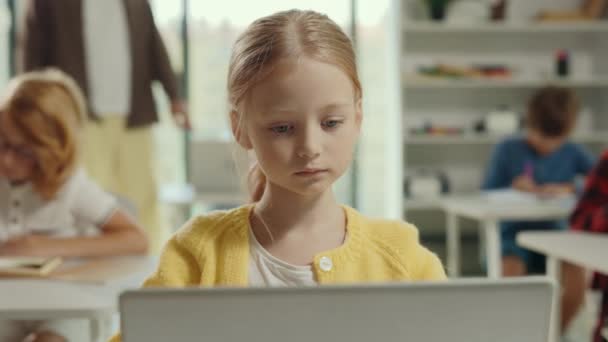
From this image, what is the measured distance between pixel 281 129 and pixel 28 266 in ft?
2.97

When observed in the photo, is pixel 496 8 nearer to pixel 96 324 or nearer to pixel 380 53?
pixel 380 53

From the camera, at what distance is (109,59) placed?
3789 mm

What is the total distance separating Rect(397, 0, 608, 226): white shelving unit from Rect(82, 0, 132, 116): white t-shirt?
82.8 inches

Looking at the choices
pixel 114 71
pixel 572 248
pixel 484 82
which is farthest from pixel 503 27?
pixel 572 248

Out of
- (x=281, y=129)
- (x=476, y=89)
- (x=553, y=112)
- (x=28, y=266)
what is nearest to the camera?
(x=281, y=129)

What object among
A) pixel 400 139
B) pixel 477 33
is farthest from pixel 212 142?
pixel 477 33

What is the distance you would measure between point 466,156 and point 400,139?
21.9 inches

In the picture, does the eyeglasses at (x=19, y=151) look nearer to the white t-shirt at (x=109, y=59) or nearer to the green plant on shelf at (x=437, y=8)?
the white t-shirt at (x=109, y=59)

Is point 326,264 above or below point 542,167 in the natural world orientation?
above

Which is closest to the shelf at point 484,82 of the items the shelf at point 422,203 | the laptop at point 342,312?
the shelf at point 422,203

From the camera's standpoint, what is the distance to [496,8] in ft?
16.2

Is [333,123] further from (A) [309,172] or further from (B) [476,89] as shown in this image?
(B) [476,89]

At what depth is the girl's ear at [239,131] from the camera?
896 millimetres

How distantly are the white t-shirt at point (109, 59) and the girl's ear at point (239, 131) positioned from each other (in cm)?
296
